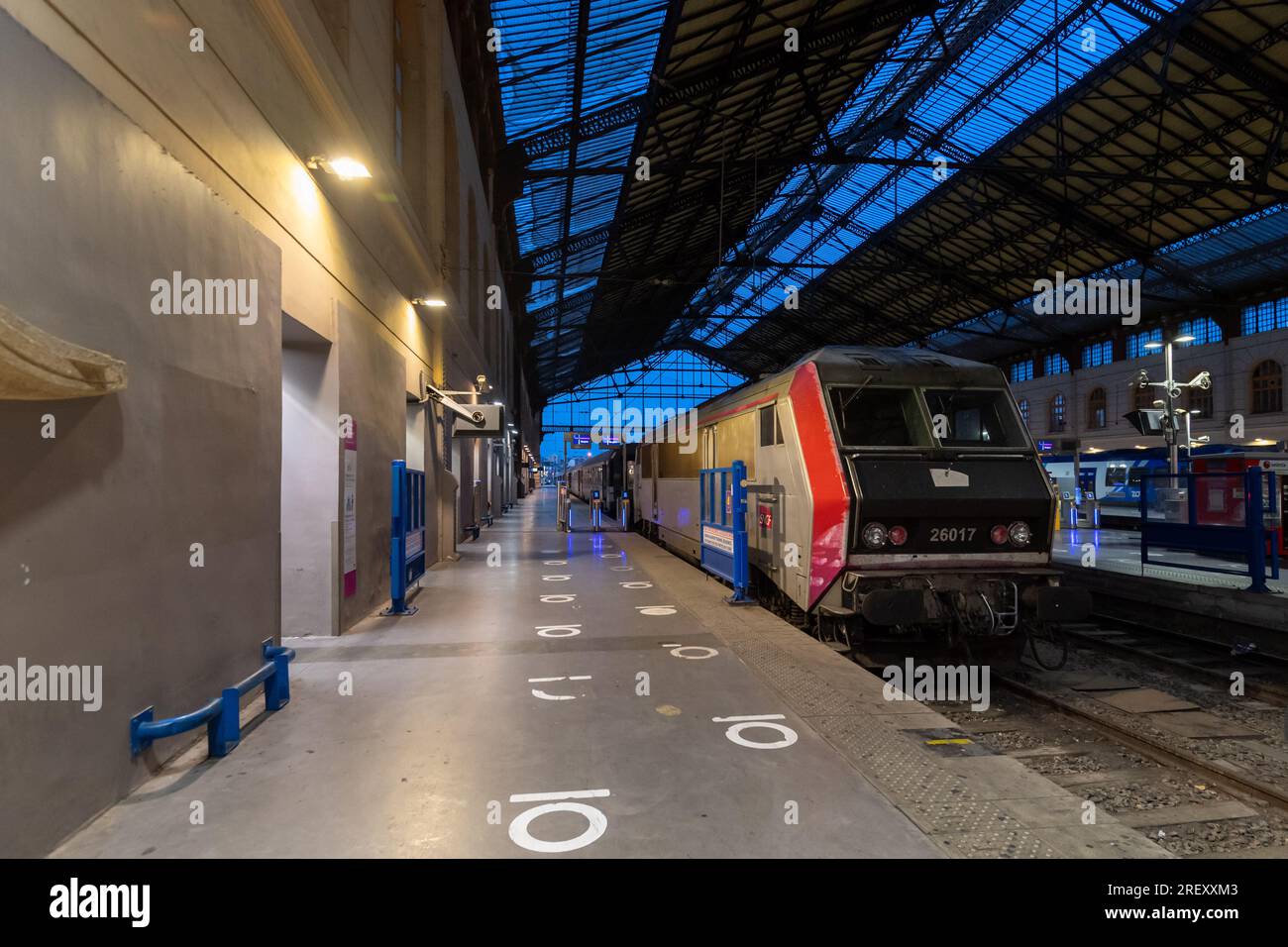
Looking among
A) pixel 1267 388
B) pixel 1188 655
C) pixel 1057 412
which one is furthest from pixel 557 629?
pixel 1057 412

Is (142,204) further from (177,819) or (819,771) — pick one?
(819,771)

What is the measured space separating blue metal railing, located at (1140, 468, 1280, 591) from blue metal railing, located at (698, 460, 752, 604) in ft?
19.5

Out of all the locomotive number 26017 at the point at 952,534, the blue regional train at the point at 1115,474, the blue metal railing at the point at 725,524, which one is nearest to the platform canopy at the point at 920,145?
the blue regional train at the point at 1115,474

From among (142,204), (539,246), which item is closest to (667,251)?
(539,246)

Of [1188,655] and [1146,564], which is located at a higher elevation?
[1146,564]

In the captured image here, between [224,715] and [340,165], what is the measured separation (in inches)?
172

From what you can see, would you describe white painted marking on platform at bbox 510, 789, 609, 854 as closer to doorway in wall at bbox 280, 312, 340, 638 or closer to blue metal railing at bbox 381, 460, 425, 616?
doorway in wall at bbox 280, 312, 340, 638

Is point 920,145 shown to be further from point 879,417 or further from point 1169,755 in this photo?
point 1169,755

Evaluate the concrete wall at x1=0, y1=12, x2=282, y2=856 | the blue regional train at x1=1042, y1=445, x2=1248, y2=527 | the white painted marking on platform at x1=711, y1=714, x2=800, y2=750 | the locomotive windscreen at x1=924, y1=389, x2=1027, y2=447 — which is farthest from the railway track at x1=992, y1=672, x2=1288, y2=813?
the blue regional train at x1=1042, y1=445, x2=1248, y2=527

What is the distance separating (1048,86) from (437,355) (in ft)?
57.6

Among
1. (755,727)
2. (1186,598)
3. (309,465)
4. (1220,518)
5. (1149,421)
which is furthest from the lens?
(1149,421)

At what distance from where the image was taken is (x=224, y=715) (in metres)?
3.62

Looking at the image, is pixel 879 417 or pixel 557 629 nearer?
pixel 879 417

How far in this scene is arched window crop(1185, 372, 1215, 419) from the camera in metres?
25.3
